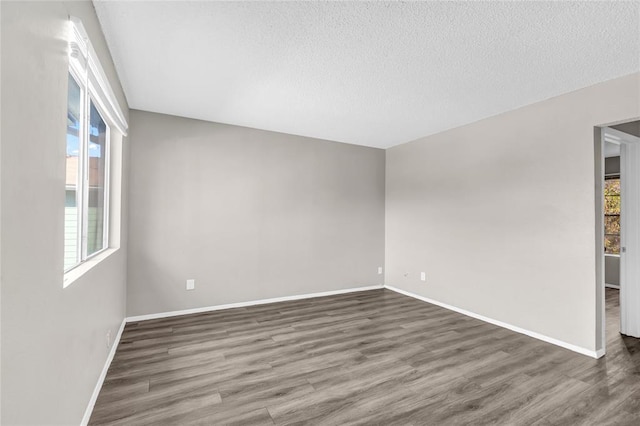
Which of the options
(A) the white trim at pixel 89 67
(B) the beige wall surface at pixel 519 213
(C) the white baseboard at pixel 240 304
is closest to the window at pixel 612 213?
(B) the beige wall surface at pixel 519 213

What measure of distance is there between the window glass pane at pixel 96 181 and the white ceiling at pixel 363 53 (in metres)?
0.57

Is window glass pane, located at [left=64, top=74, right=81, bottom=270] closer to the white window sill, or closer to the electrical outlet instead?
the white window sill

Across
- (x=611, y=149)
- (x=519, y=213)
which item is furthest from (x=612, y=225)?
(x=519, y=213)

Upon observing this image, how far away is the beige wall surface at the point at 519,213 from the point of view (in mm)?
2797

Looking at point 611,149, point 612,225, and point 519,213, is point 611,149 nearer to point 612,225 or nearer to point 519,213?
point 612,225

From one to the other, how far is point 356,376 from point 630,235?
3.35m

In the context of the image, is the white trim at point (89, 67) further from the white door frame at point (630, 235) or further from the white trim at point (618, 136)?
the white door frame at point (630, 235)

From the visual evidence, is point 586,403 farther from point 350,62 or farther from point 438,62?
point 350,62

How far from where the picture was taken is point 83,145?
6.11ft

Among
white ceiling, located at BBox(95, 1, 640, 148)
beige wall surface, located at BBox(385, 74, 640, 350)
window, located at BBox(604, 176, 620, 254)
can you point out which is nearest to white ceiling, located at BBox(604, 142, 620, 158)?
window, located at BBox(604, 176, 620, 254)

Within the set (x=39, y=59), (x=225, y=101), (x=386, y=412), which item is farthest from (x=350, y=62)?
(x=386, y=412)

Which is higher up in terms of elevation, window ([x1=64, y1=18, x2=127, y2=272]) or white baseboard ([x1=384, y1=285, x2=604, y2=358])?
window ([x1=64, y1=18, x2=127, y2=272])

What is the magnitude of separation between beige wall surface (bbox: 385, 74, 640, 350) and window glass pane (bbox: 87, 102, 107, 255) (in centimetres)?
398

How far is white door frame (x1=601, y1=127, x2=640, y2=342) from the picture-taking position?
125 inches
